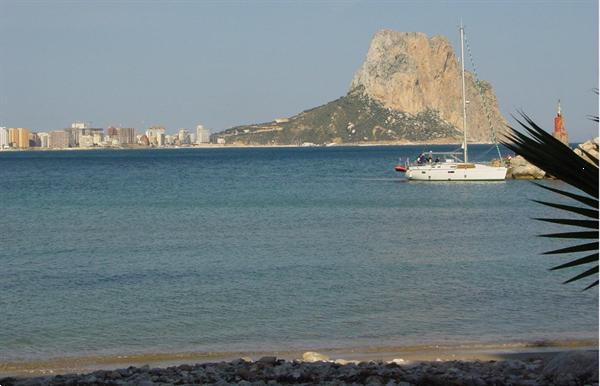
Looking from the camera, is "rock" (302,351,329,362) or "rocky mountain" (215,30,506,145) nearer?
"rock" (302,351,329,362)

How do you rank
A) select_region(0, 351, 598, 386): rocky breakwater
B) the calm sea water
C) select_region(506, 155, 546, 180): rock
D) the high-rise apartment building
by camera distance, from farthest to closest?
the high-rise apartment building < select_region(506, 155, 546, 180): rock < the calm sea water < select_region(0, 351, 598, 386): rocky breakwater

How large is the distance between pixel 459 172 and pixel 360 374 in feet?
143

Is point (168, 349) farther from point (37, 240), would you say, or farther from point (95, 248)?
point (37, 240)

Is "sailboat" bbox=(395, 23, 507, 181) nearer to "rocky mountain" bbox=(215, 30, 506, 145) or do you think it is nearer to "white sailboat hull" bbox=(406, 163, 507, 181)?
"white sailboat hull" bbox=(406, 163, 507, 181)

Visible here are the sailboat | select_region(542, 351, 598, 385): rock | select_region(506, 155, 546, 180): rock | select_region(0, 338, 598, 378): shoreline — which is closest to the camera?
select_region(542, 351, 598, 385): rock

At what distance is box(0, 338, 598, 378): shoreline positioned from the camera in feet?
32.4

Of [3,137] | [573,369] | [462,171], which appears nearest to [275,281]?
[573,369]

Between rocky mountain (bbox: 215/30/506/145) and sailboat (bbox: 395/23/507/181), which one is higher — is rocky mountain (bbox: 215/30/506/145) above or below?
above

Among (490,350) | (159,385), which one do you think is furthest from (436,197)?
(159,385)

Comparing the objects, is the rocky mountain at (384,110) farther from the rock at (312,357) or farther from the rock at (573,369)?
the rock at (573,369)

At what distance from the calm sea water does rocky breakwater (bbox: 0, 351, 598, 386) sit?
243 centimetres

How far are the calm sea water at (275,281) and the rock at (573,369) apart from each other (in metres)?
3.21

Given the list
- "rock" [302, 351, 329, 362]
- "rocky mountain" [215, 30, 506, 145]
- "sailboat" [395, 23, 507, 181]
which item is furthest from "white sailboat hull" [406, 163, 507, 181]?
"rocky mountain" [215, 30, 506, 145]

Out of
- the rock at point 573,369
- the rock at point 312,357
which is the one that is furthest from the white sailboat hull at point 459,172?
the rock at point 573,369
